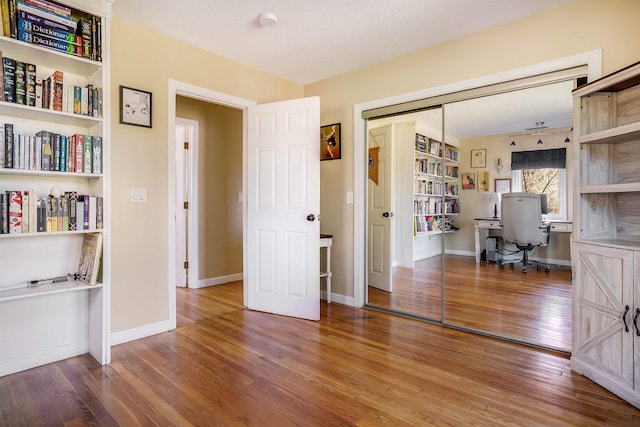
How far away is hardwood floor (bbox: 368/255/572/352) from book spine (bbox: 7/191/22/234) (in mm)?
2967

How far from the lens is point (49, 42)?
6.42 feet

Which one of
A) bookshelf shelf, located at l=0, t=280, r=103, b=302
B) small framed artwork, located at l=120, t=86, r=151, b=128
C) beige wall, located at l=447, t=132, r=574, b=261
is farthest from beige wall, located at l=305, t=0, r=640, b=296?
bookshelf shelf, located at l=0, t=280, r=103, b=302

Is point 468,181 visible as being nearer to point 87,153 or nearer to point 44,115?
point 87,153

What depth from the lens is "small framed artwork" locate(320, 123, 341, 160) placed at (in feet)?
11.8

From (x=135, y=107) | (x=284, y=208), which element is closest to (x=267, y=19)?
(x=135, y=107)

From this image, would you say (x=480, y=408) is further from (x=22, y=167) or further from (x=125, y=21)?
(x=125, y=21)

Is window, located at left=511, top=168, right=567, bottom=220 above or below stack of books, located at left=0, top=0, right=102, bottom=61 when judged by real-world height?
below

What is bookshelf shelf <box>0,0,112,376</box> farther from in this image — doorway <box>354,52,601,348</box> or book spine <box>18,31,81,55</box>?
doorway <box>354,52,601,348</box>

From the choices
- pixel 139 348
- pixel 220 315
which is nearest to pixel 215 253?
pixel 220 315

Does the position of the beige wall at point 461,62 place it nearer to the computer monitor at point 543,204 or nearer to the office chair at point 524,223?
the computer monitor at point 543,204

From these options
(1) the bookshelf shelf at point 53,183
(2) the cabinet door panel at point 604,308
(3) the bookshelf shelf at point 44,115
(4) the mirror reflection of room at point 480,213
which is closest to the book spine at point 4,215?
(1) the bookshelf shelf at point 53,183

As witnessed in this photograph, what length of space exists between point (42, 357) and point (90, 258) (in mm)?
722

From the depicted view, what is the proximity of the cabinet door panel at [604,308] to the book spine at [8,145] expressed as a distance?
3.42 meters

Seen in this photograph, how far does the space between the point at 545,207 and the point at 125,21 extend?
3.73 meters
